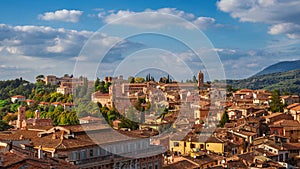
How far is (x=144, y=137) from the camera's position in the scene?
21219 mm

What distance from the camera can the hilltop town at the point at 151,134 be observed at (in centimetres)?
1711

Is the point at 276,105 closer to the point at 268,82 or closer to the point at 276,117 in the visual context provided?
the point at 276,117

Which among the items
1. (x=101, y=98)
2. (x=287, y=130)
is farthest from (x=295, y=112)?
(x=101, y=98)

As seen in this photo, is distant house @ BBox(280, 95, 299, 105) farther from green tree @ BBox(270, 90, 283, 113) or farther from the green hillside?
the green hillside

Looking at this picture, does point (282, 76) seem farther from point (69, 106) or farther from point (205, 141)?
point (205, 141)

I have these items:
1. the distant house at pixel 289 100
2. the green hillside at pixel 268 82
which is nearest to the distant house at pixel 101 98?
the distant house at pixel 289 100

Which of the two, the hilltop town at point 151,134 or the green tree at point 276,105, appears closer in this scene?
the hilltop town at point 151,134

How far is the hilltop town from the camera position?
1711cm

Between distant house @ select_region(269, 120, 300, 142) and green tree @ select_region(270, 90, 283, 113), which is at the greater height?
green tree @ select_region(270, 90, 283, 113)

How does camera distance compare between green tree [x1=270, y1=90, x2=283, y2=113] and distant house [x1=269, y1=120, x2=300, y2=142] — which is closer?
distant house [x1=269, y1=120, x2=300, y2=142]

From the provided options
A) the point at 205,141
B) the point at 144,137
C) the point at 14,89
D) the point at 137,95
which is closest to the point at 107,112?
the point at 137,95

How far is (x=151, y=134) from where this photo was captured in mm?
27078

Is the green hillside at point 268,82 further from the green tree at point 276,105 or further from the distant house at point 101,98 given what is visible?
the distant house at point 101,98

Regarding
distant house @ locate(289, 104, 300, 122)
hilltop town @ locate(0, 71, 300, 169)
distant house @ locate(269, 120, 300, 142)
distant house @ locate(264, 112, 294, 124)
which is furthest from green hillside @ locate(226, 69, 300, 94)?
distant house @ locate(269, 120, 300, 142)
